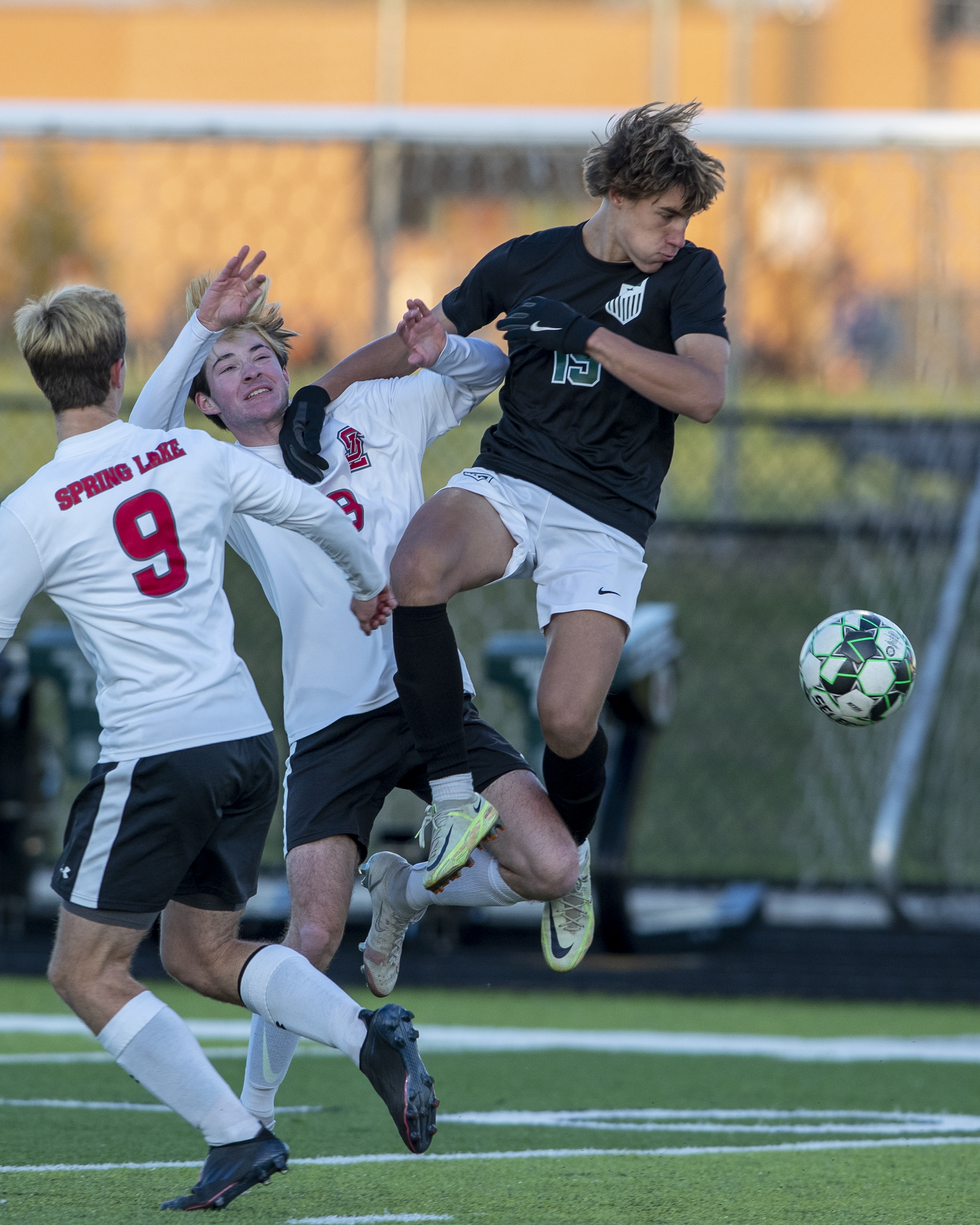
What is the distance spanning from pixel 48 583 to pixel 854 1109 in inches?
119

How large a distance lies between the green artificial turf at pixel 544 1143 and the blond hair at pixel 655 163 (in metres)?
2.38

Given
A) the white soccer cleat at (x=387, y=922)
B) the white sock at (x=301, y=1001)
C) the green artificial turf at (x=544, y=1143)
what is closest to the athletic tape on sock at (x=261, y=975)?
the white sock at (x=301, y=1001)

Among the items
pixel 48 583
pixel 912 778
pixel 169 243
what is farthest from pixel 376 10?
pixel 48 583

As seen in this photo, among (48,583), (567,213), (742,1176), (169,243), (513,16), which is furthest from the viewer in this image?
(513,16)

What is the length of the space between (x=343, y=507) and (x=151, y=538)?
0.92 meters

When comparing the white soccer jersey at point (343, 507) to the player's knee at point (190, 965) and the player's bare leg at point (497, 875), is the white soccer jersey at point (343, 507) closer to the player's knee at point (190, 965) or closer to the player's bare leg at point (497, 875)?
the player's bare leg at point (497, 875)

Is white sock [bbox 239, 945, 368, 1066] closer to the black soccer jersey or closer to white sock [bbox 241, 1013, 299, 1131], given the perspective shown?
white sock [bbox 241, 1013, 299, 1131]

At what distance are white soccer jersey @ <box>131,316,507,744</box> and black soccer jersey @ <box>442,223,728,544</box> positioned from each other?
0.52 feet

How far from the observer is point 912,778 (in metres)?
7.82

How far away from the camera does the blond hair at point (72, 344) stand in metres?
3.58

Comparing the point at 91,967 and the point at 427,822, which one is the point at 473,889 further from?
the point at 91,967

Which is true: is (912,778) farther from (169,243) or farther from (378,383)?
(169,243)

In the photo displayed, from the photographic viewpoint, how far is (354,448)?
4.50 meters

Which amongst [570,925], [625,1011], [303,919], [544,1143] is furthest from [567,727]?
[625,1011]
